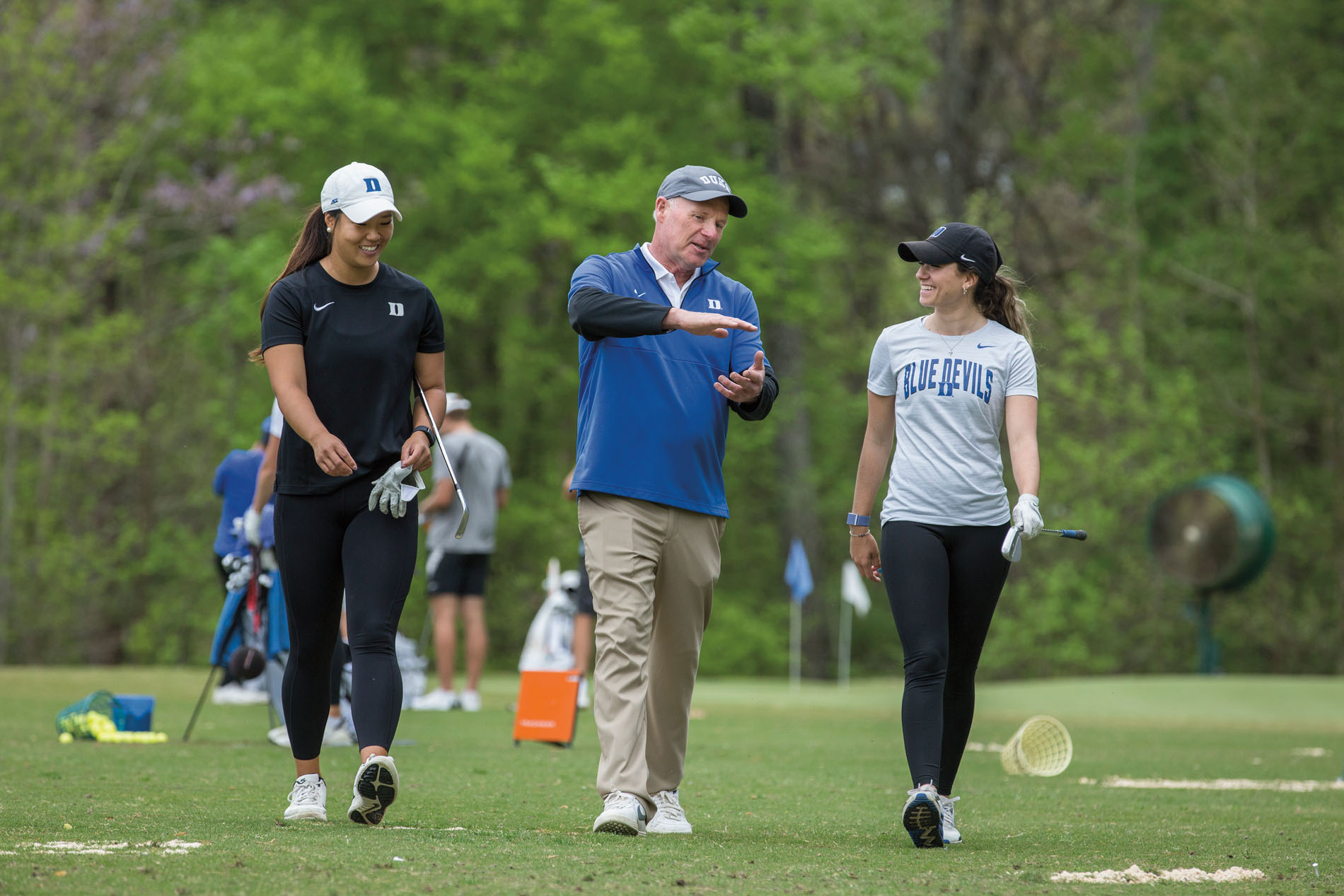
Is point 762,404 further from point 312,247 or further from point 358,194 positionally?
point 312,247

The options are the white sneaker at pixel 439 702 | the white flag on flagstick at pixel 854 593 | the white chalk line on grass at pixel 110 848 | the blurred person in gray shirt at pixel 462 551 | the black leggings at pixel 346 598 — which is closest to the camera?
Result: the white chalk line on grass at pixel 110 848

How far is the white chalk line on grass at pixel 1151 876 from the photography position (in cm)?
450

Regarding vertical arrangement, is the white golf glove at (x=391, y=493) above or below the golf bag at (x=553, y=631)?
above

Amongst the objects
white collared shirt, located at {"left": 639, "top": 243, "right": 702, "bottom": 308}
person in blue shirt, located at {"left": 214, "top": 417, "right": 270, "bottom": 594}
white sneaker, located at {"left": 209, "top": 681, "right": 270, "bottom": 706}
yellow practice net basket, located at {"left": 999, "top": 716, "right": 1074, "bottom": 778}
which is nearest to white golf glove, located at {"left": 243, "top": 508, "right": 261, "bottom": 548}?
person in blue shirt, located at {"left": 214, "top": 417, "right": 270, "bottom": 594}

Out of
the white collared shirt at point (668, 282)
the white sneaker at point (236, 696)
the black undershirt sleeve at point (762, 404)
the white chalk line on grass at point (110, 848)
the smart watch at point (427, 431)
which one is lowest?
the white chalk line on grass at point (110, 848)

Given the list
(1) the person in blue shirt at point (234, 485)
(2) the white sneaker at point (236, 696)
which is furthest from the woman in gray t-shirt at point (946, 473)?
(2) the white sneaker at point (236, 696)

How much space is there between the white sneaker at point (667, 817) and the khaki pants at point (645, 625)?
0.03 metres

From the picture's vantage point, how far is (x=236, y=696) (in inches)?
510

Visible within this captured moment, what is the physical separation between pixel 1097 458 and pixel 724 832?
63.8 feet

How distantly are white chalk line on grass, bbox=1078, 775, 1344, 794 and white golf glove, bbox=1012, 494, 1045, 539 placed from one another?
310 cm

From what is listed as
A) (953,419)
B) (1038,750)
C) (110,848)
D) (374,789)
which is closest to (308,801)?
(374,789)

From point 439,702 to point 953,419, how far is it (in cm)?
780

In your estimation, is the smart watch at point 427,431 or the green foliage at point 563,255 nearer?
the smart watch at point 427,431

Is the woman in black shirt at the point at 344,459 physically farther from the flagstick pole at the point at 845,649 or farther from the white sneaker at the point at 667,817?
the flagstick pole at the point at 845,649
